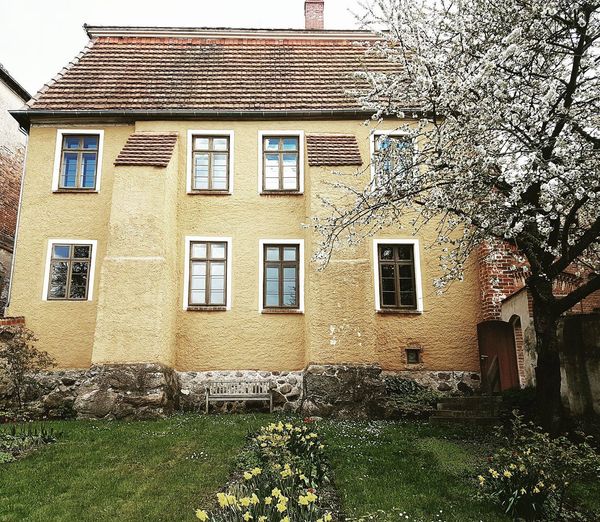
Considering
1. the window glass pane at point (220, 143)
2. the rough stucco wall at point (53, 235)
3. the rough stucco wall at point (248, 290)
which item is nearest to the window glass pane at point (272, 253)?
the rough stucco wall at point (248, 290)

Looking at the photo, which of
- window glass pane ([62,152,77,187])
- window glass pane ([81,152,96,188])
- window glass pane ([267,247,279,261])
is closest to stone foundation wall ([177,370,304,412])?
window glass pane ([267,247,279,261])

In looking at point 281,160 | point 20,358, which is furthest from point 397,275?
point 20,358

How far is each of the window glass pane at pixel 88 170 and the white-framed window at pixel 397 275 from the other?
7.23 metres

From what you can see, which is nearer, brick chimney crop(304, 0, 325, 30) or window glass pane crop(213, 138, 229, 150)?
window glass pane crop(213, 138, 229, 150)

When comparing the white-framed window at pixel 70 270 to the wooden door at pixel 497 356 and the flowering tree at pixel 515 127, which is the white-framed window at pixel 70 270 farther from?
the wooden door at pixel 497 356

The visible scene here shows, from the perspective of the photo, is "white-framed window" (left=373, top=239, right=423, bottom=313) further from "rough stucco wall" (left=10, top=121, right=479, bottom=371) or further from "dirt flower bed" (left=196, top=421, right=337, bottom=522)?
"dirt flower bed" (left=196, top=421, right=337, bottom=522)

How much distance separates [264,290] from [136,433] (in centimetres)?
504

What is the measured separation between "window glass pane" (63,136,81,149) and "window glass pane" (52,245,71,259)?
2635mm

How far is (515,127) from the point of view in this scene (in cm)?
784

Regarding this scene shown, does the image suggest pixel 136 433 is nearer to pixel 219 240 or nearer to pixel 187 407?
pixel 187 407

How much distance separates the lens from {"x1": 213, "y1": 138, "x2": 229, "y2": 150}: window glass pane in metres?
14.6

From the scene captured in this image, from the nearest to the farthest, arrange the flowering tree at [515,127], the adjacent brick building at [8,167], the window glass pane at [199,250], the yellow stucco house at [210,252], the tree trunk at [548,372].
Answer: the flowering tree at [515,127] < the tree trunk at [548,372] < the yellow stucco house at [210,252] < the window glass pane at [199,250] < the adjacent brick building at [8,167]

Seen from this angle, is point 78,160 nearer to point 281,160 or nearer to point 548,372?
point 281,160

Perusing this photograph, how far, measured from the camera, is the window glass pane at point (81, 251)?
1376cm
